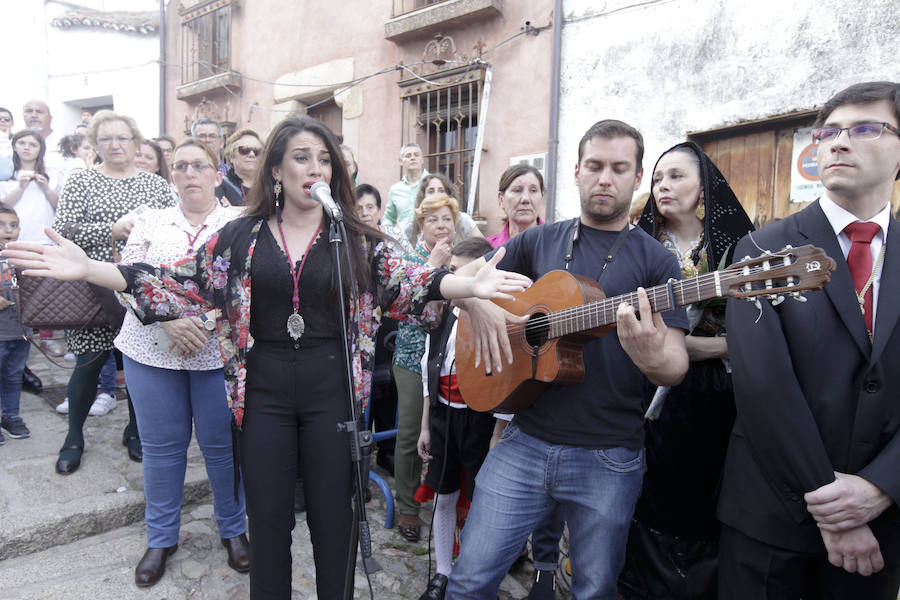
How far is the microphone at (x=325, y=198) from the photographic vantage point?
188cm

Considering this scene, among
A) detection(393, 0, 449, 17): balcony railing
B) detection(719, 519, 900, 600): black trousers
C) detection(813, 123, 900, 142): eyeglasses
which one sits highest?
detection(393, 0, 449, 17): balcony railing

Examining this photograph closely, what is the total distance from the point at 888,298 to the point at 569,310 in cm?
95

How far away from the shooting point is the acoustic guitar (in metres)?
1.55

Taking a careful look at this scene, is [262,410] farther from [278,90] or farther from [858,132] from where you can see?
[278,90]

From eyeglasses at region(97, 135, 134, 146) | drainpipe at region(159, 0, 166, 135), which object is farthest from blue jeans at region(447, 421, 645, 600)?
drainpipe at region(159, 0, 166, 135)

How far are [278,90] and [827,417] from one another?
30.8 ft

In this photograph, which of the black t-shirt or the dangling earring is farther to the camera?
the dangling earring

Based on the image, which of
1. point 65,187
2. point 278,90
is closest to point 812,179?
point 65,187

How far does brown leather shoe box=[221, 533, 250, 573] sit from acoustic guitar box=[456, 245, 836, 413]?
1591 mm

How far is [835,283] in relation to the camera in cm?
171

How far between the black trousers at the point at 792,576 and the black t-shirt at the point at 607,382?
0.48m

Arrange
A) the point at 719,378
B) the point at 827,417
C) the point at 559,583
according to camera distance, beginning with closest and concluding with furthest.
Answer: the point at 827,417 → the point at 719,378 → the point at 559,583

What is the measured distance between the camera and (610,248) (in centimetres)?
219

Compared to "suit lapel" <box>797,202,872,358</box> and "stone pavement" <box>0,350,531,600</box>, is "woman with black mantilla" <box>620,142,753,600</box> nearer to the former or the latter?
"suit lapel" <box>797,202,872,358</box>
